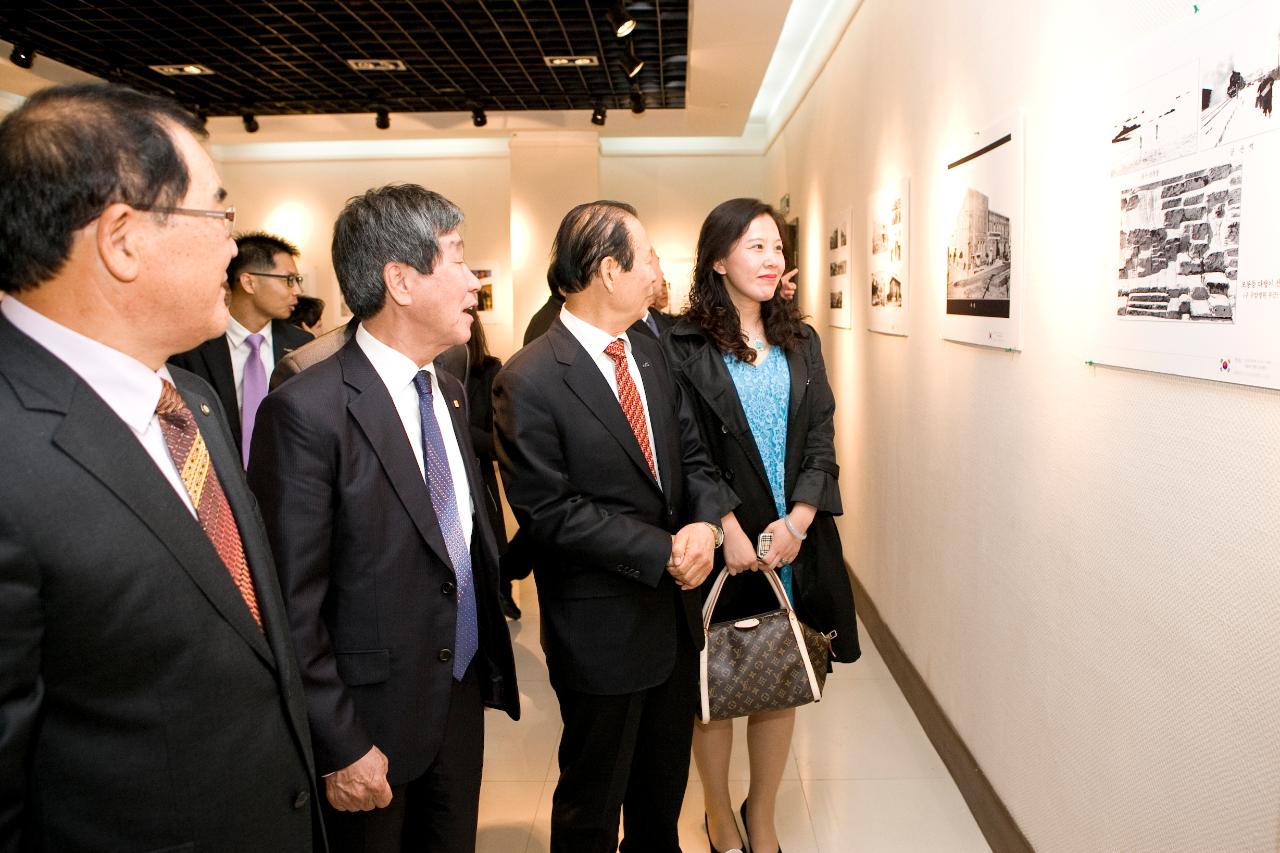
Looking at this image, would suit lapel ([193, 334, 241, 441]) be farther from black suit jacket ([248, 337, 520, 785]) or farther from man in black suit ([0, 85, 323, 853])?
man in black suit ([0, 85, 323, 853])

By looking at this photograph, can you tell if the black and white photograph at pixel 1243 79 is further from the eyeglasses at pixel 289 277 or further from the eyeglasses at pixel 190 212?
the eyeglasses at pixel 289 277

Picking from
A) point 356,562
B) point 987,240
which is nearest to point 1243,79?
point 987,240

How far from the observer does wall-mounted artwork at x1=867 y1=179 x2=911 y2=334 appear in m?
4.08

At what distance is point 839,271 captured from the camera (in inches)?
233

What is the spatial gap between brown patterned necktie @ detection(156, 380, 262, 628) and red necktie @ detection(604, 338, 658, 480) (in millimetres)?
1135

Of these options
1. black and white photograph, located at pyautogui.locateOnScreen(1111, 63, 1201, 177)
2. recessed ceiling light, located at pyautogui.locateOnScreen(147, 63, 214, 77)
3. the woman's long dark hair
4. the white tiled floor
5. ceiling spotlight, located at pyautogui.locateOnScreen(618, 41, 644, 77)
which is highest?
recessed ceiling light, located at pyautogui.locateOnScreen(147, 63, 214, 77)

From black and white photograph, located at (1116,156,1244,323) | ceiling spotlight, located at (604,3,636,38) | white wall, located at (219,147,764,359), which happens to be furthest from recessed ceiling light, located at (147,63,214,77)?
black and white photograph, located at (1116,156,1244,323)

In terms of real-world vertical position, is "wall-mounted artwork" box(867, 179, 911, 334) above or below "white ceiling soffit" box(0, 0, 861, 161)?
below

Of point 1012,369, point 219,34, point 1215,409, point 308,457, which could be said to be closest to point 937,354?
point 1012,369

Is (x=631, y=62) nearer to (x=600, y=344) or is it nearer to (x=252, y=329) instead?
(x=252, y=329)

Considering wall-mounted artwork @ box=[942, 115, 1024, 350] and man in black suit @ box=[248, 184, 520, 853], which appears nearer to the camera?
man in black suit @ box=[248, 184, 520, 853]

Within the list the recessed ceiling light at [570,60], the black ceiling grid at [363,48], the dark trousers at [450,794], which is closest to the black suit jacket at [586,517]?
the dark trousers at [450,794]

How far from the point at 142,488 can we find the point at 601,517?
1.17 meters

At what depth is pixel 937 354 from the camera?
361 centimetres
